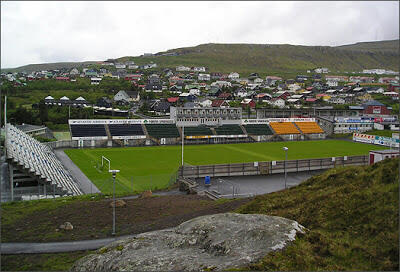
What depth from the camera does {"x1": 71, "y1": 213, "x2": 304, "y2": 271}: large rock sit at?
7.18 m

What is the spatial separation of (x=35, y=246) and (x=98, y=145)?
34.6m

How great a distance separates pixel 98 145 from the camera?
4659cm

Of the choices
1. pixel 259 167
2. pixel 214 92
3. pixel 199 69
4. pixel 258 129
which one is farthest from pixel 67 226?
pixel 199 69

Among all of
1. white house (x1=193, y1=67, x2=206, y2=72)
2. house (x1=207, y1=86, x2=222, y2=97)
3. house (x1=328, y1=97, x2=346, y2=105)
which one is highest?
white house (x1=193, y1=67, x2=206, y2=72)

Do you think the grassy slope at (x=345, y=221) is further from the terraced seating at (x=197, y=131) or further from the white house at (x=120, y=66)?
the white house at (x=120, y=66)

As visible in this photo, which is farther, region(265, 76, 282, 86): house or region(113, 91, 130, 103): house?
region(265, 76, 282, 86): house

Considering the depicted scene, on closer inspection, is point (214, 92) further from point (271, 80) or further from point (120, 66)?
point (120, 66)

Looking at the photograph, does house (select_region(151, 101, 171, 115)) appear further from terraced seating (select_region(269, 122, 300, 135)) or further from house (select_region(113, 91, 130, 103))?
terraced seating (select_region(269, 122, 300, 135))

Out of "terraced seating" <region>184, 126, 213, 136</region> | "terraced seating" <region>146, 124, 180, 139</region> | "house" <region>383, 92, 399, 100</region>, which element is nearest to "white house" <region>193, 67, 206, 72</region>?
"house" <region>383, 92, 399, 100</region>

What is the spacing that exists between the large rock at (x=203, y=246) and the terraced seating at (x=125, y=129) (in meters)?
41.3

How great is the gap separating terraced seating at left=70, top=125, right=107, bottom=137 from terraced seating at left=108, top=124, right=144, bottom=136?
128cm

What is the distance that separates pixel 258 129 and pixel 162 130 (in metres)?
16.1

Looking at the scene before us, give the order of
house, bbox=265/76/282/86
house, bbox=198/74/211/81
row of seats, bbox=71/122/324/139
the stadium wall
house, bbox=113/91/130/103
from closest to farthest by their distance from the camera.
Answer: the stadium wall, row of seats, bbox=71/122/324/139, house, bbox=113/91/130/103, house, bbox=265/76/282/86, house, bbox=198/74/211/81

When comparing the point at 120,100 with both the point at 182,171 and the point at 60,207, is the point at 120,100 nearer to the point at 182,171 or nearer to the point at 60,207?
the point at 182,171
